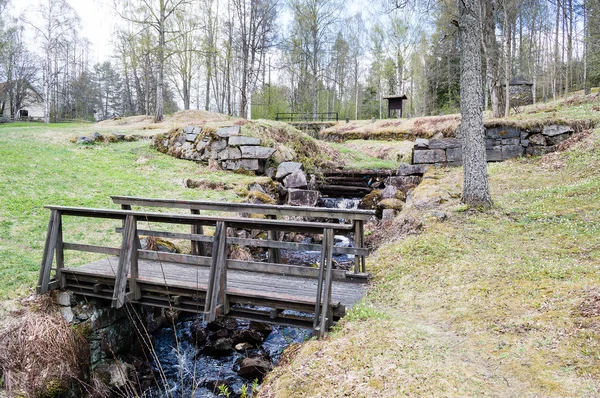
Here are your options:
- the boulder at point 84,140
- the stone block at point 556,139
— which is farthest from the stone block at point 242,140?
the stone block at point 556,139

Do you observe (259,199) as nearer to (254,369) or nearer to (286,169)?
(286,169)

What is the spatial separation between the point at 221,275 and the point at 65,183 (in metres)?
9.15

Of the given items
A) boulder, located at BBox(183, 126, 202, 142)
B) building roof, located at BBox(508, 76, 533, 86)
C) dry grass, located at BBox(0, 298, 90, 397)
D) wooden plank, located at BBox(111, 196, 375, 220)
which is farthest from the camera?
building roof, located at BBox(508, 76, 533, 86)

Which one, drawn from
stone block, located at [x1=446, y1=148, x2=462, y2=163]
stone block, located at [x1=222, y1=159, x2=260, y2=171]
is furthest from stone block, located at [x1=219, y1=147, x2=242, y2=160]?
stone block, located at [x1=446, y1=148, x2=462, y2=163]

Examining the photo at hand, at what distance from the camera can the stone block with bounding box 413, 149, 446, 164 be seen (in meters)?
15.0

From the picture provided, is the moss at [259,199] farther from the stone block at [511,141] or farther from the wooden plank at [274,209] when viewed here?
the stone block at [511,141]

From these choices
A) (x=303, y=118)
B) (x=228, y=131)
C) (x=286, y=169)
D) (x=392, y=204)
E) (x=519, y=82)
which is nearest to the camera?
(x=392, y=204)

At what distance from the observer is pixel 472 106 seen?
8203 mm

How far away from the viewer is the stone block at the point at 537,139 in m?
13.3

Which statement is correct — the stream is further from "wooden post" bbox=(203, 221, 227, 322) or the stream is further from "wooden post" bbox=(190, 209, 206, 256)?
"wooden post" bbox=(190, 209, 206, 256)

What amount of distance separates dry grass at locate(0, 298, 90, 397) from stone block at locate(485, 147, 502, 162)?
13.5m

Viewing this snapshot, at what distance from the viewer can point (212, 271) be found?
4.91 metres

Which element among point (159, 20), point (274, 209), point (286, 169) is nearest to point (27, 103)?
point (159, 20)

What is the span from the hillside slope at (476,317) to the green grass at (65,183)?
5.01 m
